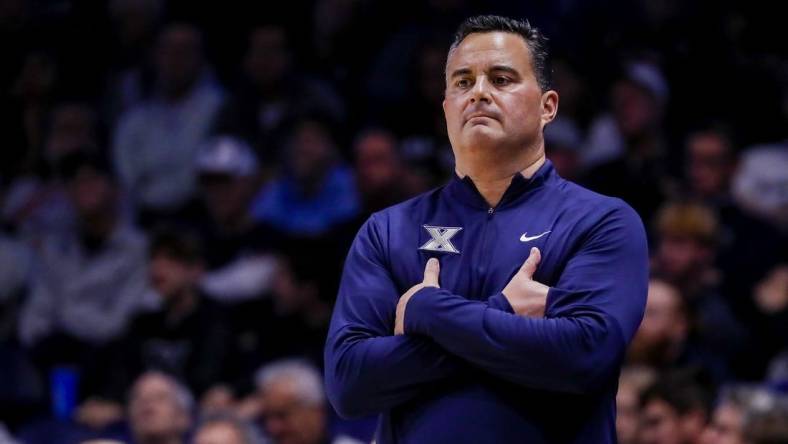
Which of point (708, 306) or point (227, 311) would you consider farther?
point (227, 311)

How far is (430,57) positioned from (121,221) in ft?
6.63

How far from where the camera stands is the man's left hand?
295 centimetres

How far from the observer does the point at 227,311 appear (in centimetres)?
727

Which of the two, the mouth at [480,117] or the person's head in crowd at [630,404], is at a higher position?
the mouth at [480,117]

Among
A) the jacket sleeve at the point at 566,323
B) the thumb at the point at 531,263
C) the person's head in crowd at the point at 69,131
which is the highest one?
the thumb at the point at 531,263

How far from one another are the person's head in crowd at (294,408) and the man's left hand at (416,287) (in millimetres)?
3285

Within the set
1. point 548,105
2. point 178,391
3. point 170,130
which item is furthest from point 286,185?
point 548,105

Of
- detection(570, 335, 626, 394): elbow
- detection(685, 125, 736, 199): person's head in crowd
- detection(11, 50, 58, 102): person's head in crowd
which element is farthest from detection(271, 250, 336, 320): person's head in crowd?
detection(570, 335, 626, 394): elbow

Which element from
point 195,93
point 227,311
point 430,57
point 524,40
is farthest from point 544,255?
point 195,93

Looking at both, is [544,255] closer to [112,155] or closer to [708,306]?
[708,306]

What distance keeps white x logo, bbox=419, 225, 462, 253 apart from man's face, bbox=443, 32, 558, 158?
17 cm

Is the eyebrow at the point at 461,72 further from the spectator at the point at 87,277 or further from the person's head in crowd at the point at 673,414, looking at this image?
the spectator at the point at 87,277

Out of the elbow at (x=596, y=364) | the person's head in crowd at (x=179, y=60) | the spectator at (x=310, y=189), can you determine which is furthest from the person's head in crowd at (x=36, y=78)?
the elbow at (x=596, y=364)

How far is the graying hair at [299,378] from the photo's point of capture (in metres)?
6.26
